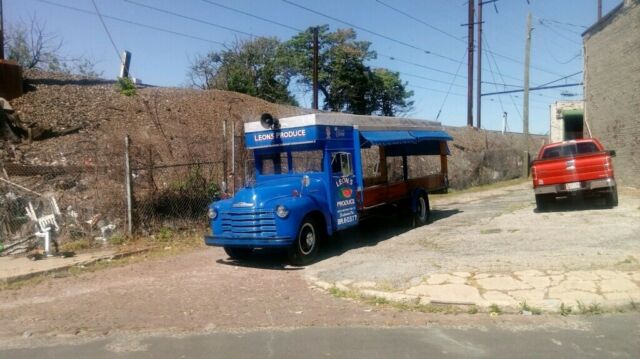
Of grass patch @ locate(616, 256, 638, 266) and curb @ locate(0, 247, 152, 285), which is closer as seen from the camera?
grass patch @ locate(616, 256, 638, 266)

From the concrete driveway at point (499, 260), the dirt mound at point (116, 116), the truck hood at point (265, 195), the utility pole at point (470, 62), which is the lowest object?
the concrete driveway at point (499, 260)

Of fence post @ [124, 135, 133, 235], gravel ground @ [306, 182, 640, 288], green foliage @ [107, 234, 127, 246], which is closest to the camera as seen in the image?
gravel ground @ [306, 182, 640, 288]

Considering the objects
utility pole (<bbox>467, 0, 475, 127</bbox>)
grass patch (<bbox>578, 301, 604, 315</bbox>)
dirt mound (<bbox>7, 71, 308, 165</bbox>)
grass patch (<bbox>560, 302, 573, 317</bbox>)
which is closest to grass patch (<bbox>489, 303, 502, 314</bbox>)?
grass patch (<bbox>560, 302, 573, 317</bbox>)

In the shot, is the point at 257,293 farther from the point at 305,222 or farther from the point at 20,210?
the point at 20,210

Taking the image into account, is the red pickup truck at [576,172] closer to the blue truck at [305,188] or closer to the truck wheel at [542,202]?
the truck wheel at [542,202]

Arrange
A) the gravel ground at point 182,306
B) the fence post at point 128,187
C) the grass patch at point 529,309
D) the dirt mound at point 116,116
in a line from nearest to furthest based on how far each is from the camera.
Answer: the gravel ground at point 182,306, the grass patch at point 529,309, the fence post at point 128,187, the dirt mound at point 116,116

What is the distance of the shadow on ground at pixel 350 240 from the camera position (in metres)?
9.28

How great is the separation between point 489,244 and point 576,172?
16.0 ft

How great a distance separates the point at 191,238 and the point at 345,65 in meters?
32.1

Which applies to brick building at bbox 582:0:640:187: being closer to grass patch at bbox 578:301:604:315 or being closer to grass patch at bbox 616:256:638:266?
grass patch at bbox 616:256:638:266

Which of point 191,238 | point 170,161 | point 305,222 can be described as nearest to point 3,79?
point 170,161

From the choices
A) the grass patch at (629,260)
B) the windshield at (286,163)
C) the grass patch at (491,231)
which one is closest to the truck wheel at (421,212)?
the grass patch at (491,231)

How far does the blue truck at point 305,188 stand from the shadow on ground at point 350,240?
28 cm

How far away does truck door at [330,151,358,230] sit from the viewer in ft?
31.5
